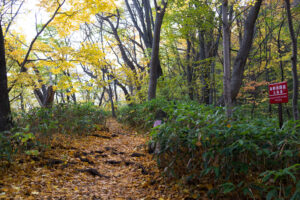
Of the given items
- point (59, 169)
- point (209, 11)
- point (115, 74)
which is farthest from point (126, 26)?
point (59, 169)

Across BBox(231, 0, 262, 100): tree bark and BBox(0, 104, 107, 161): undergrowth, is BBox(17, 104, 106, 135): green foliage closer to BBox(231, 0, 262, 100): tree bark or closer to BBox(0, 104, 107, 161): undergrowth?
BBox(0, 104, 107, 161): undergrowth

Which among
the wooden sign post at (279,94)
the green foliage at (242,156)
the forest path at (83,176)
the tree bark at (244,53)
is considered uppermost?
the tree bark at (244,53)

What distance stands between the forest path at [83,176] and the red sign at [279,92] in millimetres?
2010

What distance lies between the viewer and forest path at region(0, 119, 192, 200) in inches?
113

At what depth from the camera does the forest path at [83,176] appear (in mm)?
2874

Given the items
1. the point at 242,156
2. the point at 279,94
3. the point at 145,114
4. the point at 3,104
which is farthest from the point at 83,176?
the point at 145,114

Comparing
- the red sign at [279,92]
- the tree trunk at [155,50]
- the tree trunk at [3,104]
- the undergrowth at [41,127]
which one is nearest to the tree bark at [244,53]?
the tree trunk at [155,50]

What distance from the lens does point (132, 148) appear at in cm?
577

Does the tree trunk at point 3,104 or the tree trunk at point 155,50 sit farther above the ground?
the tree trunk at point 155,50

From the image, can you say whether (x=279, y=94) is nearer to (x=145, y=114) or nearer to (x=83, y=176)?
(x=83, y=176)

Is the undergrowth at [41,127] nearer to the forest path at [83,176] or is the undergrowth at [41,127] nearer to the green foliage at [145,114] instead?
the forest path at [83,176]

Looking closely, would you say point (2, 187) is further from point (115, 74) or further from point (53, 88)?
point (115, 74)

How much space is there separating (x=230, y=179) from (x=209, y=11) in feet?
18.5

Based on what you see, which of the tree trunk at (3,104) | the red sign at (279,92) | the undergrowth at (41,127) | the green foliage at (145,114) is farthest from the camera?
the green foliage at (145,114)
